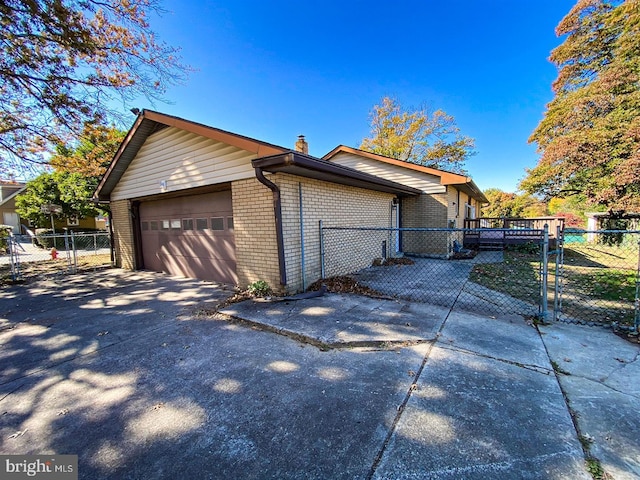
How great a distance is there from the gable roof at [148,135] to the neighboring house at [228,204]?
0.08ft

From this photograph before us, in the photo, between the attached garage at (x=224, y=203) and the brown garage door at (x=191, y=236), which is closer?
the attached garage at (x=224, y=203)

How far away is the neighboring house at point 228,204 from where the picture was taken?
5.30 meters

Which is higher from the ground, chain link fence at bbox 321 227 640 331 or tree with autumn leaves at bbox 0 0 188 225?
tree with autumn leaves at bbox 0 0 188 225

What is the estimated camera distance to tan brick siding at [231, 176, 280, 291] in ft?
17.6

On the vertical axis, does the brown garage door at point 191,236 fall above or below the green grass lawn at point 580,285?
above

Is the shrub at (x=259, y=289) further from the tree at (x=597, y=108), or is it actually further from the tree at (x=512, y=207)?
the tree at (x=512, y=207)

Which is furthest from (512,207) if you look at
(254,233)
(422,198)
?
(254,233)

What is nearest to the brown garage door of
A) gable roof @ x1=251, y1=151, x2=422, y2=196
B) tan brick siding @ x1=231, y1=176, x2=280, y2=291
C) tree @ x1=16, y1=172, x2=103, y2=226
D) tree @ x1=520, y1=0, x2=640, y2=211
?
tan brick siding @ x1=231, y1=176, x2=280, y2=291

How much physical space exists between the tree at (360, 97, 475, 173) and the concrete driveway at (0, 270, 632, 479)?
21132 millimetres

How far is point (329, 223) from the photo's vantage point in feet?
22.0

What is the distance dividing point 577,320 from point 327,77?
1314 cm

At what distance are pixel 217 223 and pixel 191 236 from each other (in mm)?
1244

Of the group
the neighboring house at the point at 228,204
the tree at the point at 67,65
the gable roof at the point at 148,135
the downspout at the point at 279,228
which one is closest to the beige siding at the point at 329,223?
the neighboring house at the point at 228,204

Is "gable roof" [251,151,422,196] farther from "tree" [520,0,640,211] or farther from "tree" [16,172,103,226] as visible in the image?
"tree" [16,172,103,226]
